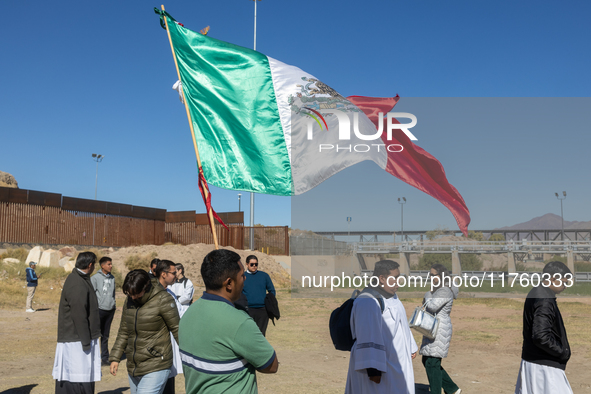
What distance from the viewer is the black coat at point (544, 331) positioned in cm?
376

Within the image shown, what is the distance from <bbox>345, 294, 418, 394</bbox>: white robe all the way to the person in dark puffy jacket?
1586 millimetres

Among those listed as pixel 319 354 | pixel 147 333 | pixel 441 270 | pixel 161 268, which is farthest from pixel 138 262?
pixel 147 333

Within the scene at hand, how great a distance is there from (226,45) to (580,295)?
22.2m

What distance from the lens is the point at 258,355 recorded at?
2395 millimetres

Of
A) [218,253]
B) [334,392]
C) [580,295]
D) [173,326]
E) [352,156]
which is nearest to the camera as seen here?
[218,253]

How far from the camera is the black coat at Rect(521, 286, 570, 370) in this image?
3.76 metres

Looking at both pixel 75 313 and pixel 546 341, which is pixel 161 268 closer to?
pixel 75 313

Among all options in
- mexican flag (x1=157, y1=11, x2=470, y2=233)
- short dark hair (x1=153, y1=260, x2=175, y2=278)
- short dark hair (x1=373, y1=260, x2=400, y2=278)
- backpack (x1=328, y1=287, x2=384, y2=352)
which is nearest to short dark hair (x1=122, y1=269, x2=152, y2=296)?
short dark hair (x1=153, y1=260, x2=175, y2=278)

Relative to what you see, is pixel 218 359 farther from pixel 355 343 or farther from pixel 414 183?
pixel 414 183

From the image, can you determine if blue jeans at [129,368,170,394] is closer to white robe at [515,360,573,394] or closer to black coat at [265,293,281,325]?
white robe at [515,360,573,394]

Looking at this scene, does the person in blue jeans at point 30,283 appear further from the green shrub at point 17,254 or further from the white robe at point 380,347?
the white robe at point 380,347

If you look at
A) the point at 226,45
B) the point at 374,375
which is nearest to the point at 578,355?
the point at 374,375

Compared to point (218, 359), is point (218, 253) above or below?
above

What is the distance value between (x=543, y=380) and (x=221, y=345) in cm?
282
